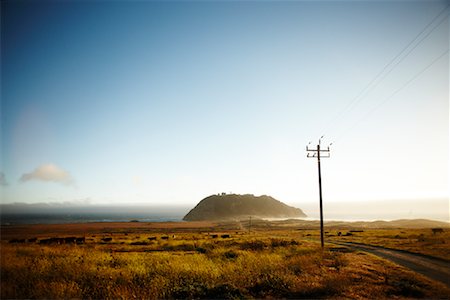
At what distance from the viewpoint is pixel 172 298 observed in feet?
31.6

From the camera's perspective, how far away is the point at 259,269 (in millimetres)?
13688

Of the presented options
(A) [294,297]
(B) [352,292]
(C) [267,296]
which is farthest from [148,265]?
(B) [352,292]

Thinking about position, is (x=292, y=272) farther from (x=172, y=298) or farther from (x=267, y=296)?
(x=172, y=298)

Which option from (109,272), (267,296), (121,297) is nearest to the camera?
(121,297)

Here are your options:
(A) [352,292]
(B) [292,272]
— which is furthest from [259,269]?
(A) [352,292]

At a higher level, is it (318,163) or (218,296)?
(318,163)

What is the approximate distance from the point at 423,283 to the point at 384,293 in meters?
3.45

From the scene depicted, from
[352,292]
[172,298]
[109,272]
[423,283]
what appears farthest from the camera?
[423,283]

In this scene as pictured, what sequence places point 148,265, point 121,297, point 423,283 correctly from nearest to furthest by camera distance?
point 121,297 → point 423,283 → point 148,265

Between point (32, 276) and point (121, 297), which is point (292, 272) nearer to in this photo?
point (121, 297)

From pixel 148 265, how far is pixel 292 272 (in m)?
8.06

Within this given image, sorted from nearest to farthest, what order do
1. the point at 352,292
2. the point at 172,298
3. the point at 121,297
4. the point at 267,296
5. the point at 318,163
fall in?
the point at 121,297 → the point at 172,298 → the point at 267,296 → the point at 352,292 → the point at 318,163

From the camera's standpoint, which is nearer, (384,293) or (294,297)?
(294,297)

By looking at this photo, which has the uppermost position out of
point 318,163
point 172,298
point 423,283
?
point 318,163
